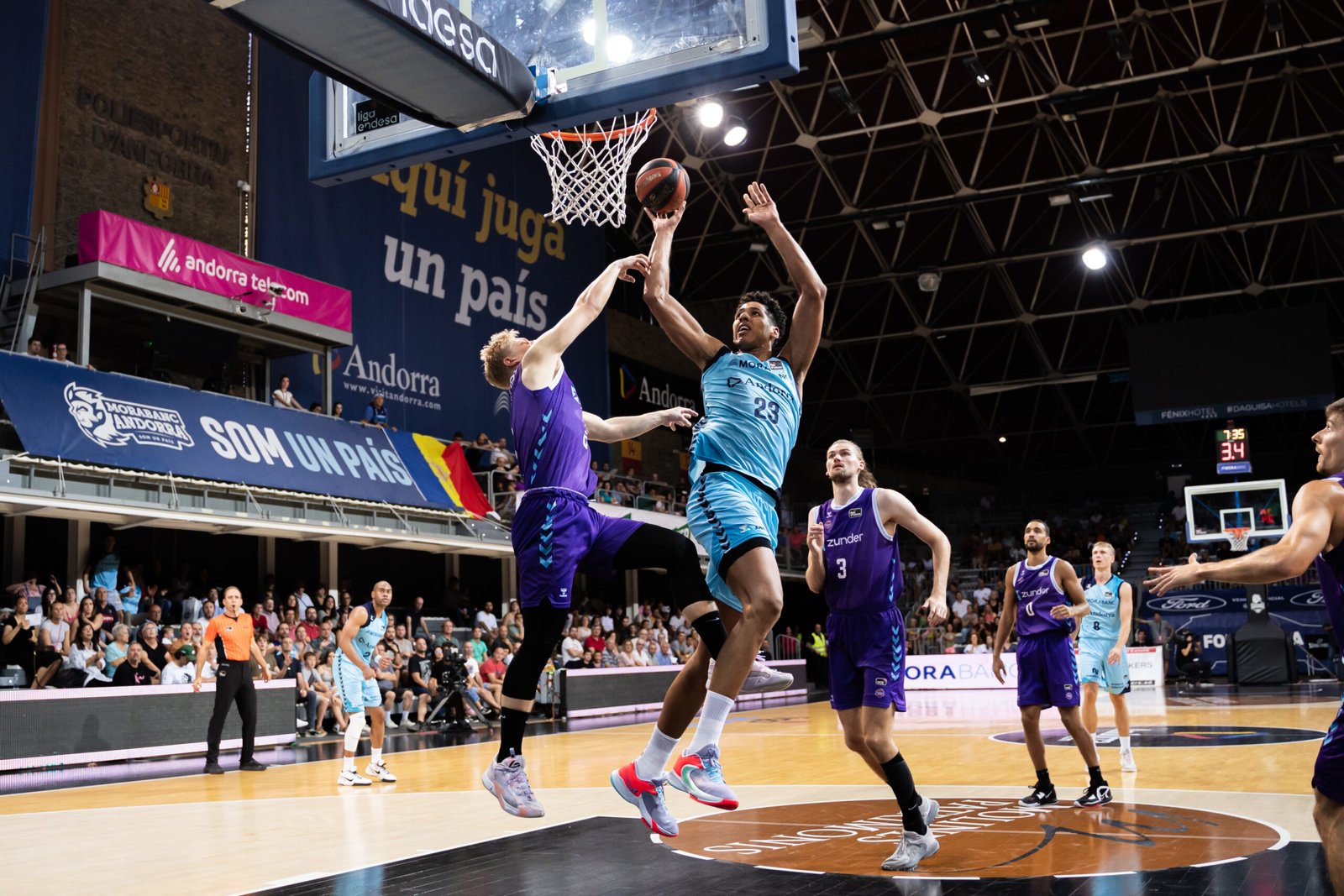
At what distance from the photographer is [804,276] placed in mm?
5227

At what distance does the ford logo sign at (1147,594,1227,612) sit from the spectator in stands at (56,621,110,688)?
73.3 ft

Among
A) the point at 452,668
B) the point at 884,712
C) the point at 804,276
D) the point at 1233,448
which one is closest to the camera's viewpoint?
the point at 804,276

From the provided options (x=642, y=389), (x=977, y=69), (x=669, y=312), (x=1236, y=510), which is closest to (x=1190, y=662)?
(x=1236, y=510)

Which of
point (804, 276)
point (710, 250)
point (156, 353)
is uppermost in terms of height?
point (710, 250)

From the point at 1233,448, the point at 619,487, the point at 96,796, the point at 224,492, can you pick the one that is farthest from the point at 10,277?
the point at 1233,448

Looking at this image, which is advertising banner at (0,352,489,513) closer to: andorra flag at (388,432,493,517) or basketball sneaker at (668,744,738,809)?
andorra flag at (388,432,493,517)

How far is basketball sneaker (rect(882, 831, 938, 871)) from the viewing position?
6.39 m

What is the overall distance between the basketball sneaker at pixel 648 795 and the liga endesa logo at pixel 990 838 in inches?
73.7

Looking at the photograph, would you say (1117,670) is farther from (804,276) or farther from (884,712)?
(804,276)

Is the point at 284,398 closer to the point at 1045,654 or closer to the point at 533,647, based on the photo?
the point at 1045,654

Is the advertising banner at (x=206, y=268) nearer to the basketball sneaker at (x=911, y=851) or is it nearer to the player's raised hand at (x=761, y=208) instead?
the player's raised hand at (x=761, y=208)

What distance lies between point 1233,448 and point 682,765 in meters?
24.7

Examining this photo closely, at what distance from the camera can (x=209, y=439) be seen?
1831 cm

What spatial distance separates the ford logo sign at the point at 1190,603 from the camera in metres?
27.9
